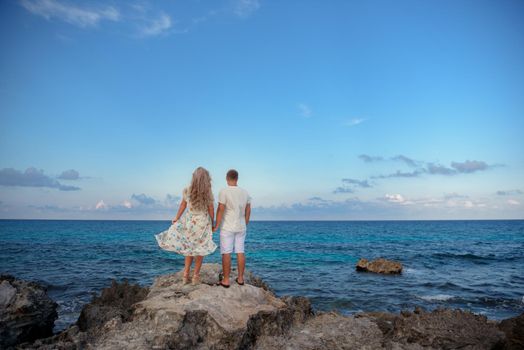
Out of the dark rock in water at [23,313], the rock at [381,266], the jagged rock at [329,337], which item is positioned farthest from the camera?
the rock at [381,266]

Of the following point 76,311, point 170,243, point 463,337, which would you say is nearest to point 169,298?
point 170,243

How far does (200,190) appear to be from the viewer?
278 inches

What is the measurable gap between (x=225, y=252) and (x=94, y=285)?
13311 millimetres

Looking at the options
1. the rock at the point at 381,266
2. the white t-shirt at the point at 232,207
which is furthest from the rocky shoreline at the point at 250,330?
the rock at the point at 381,266

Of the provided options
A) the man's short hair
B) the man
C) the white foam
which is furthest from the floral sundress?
the white foam

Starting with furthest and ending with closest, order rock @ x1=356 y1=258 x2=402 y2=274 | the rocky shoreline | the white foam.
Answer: rock @ x1=356 y1=258 x2=402 y2=274 → the white foam → the rocky shoreline

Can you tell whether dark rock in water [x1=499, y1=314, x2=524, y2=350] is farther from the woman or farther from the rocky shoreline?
the woman

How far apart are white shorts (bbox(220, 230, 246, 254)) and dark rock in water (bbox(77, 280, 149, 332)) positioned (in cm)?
253

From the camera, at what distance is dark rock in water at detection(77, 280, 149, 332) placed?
7256mm

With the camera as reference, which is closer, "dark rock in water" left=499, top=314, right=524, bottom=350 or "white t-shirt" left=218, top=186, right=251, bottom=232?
"dark rock in water" left=499, top=314, right=524, bottom=350

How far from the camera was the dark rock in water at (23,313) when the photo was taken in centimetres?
639

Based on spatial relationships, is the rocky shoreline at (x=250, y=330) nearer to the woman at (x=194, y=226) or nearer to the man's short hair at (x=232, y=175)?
the woman at (x=194, y=226)

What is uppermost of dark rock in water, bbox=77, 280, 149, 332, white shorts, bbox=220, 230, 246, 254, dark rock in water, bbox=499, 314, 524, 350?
white shorts, bbox=220, 230, 246, 254

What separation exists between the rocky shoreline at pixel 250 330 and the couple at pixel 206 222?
35.4 inches
